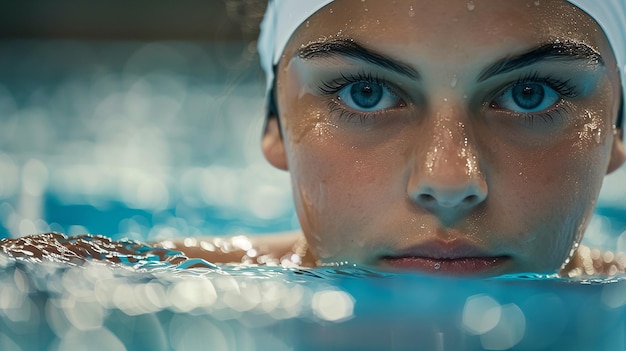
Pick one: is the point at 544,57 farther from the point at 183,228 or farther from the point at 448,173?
the point at 183,228

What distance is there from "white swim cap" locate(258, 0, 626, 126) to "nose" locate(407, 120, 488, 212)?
0.36m

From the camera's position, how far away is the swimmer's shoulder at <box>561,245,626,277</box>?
178 cm

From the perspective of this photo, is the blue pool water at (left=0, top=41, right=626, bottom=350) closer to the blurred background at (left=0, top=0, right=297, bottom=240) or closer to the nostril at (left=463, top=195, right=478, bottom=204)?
the blurred background at (left=0, top=0, right=297, bottom=240)

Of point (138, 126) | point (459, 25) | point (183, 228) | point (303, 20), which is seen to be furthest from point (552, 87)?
point (138, 126)

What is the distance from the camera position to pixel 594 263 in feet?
6.61

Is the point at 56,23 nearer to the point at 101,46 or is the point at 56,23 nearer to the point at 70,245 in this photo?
the point at 101,46

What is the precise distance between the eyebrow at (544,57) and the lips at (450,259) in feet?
0.84

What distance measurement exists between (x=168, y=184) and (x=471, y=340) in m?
3.06

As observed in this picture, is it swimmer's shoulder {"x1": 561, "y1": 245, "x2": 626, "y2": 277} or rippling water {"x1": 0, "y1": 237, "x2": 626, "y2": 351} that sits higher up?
swimmer's shoulder {"x1": 561, "y1": 245, "x2": 626, "y2": 277}

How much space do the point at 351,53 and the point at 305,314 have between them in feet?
2.06

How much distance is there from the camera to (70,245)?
4.86 feet

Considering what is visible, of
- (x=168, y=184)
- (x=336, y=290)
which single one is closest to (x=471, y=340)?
(x=336, y=290)

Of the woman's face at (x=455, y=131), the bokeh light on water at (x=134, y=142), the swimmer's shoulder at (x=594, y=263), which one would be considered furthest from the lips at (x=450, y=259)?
the bokeh light on water at (x=134, y=142)

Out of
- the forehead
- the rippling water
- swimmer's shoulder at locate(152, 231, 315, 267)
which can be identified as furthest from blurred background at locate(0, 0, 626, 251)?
the rippling water
